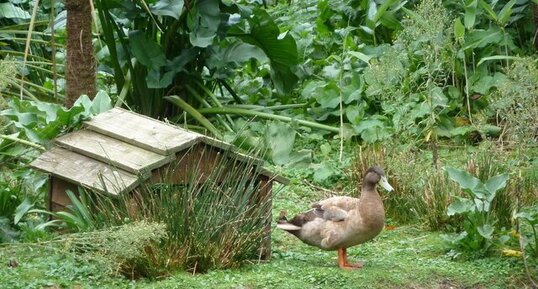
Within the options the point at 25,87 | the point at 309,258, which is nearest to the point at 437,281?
the point at 309,258

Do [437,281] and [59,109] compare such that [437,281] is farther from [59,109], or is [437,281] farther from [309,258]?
[59,109]

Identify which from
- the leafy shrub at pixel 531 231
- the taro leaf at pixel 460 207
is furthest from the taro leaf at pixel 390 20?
the taro leaf at pixel 460 207

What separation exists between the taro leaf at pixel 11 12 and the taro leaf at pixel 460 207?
629 centimetres

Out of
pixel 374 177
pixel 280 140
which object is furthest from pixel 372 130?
pixel 374 177

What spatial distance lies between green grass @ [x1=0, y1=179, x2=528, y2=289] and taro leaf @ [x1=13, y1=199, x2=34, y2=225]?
20cm

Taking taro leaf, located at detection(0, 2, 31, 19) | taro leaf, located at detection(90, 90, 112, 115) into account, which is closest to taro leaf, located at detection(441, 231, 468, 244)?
taro leaf, located at detection(90, 90, 112, 115)

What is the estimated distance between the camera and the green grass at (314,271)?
666 cm

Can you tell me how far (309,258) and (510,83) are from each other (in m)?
1.91

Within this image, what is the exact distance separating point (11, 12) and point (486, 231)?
670 centimetres

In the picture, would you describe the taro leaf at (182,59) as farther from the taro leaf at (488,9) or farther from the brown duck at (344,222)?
the brown duck at (344,222)

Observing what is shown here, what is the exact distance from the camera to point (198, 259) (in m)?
6.96

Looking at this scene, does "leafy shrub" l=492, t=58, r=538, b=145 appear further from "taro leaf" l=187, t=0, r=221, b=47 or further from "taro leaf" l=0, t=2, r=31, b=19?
"taro leaf" l=0, t=2, r=31, b=19

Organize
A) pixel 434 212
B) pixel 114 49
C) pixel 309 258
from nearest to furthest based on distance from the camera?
pixel 309 258
pixel 434 212
pixel 114 49

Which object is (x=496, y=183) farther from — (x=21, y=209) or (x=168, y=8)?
(x=168, y=8)
